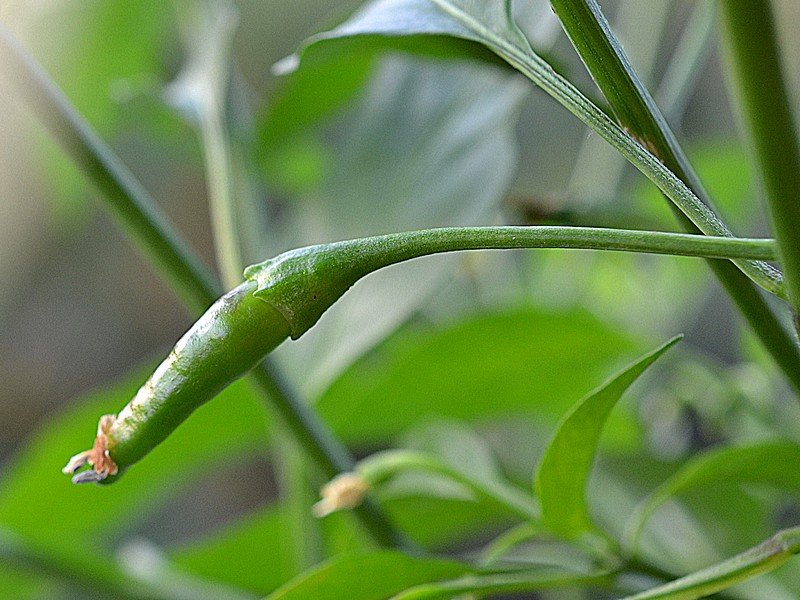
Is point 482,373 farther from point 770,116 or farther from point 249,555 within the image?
point 770,116

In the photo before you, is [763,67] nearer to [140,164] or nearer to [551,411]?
[551,411]

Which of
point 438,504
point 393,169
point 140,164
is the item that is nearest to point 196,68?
point 393,169

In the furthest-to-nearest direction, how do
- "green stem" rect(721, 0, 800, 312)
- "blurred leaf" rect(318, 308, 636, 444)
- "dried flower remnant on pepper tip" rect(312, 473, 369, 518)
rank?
"blurred leaf" rect(318, 308, 636, 444) → "dried flower remnant on pepper tip" rect(312, 473, 369, 518) → "green stem" rect(721, 0, 800, 312)

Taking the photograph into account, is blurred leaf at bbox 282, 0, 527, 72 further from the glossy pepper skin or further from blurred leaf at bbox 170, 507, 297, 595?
blurred leaf at bbox 170, 507, 297, 595

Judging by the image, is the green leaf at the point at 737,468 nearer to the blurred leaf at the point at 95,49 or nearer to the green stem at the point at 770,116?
the green stem at the point at 770,116

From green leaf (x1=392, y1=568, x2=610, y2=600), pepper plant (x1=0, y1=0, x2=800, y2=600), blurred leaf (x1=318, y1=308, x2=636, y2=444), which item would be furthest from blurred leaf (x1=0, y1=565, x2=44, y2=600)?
green leaf (x1=392, y1=568, x2=610, y2=600)

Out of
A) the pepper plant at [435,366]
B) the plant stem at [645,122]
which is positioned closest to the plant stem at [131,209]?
the pepper plant at [435,366]
